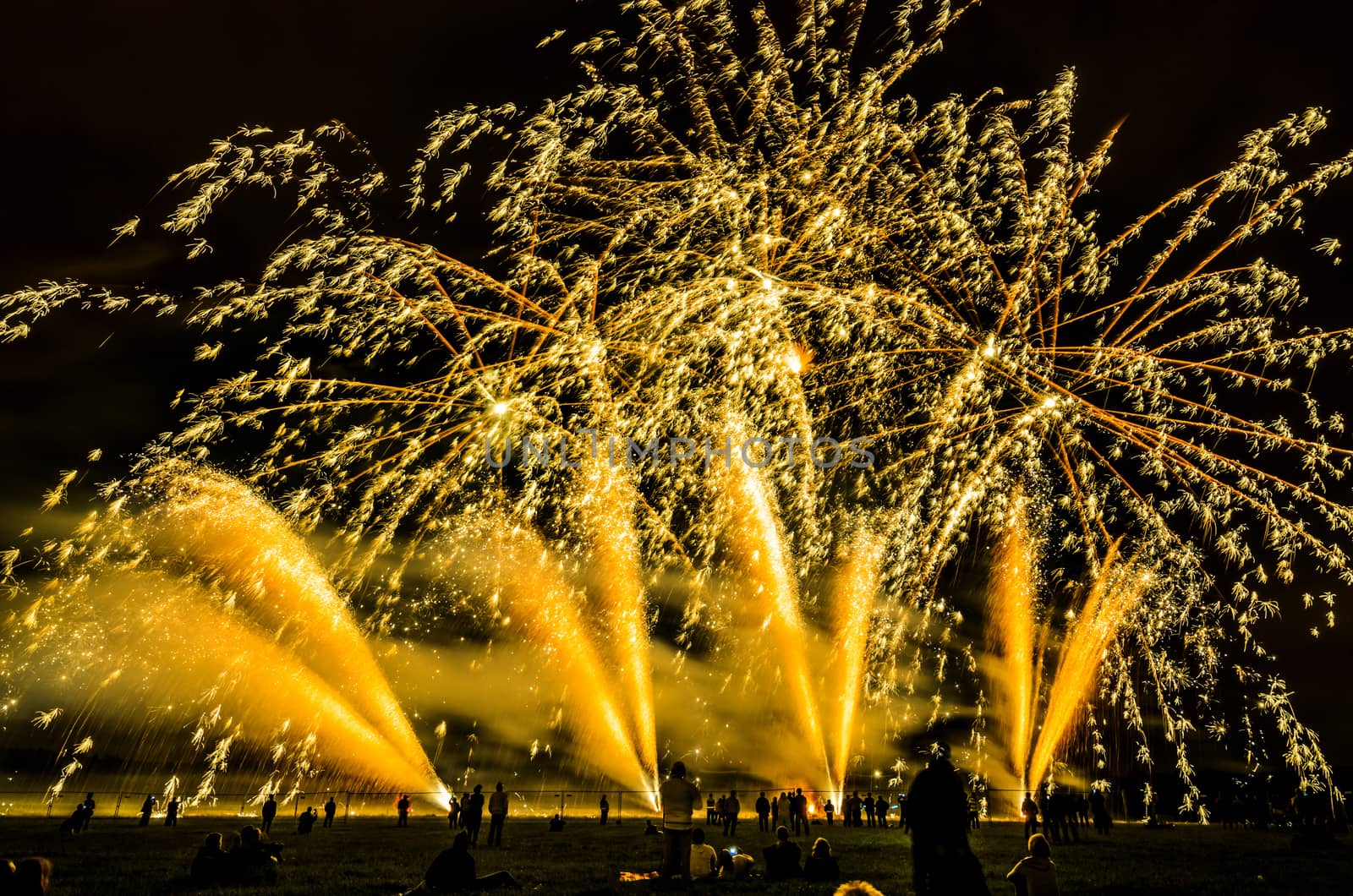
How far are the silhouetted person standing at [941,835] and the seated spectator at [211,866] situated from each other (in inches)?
355

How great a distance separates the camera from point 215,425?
A: 46.6 ft

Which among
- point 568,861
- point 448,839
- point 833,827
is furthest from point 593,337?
point 833,827

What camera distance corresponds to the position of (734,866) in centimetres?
1111

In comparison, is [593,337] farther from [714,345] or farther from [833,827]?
[833,827]

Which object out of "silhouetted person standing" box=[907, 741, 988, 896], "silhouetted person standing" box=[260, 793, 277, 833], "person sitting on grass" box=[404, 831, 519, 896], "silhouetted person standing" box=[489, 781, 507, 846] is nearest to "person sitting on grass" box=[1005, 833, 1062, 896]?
"silhouetted person standing" box=[907, 741, 988, 896]

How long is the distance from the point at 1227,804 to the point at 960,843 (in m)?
28.8

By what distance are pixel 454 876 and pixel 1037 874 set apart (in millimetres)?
6772

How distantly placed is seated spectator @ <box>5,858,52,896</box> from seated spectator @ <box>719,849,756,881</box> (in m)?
7.87

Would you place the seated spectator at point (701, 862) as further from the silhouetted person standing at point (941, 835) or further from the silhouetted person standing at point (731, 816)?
the silhouetted person standing at point (731, 816)

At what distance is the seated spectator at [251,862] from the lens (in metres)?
10.2

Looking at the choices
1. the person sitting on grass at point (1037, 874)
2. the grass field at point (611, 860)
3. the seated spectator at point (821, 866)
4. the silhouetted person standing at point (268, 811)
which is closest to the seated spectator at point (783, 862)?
the seated spectator at point (821, 866)

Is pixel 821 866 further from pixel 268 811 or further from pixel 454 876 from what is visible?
pixel 268 811

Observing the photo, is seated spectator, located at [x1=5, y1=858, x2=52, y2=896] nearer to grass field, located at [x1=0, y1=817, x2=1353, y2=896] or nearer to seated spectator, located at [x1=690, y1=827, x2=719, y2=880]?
grass field, located at [x1=0, y1=817, x2=1353, y2=896]

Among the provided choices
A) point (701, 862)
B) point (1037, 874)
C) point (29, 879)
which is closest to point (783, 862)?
point (701, 862)
